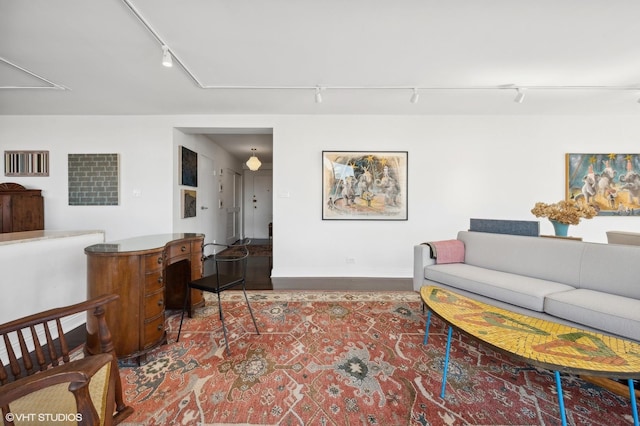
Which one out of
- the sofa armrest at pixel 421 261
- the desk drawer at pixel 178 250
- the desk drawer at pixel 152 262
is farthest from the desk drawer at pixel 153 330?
the sofa armrest at pixel 421 261

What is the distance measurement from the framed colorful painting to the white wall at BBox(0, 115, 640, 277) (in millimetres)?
147

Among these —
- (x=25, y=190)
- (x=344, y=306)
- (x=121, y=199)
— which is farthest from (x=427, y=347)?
(x=25, y=190)

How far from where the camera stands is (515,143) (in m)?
3.91

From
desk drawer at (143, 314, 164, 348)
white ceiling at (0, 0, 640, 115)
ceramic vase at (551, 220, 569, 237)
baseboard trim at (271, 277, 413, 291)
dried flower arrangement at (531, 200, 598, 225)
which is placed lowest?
baseboard trim at (271, 277, 413, 291)

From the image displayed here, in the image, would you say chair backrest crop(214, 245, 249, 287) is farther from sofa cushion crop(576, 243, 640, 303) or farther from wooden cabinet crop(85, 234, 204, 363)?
sofa cushion crop(576, 243, 640, 303)

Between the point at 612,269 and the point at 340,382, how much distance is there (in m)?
2.33

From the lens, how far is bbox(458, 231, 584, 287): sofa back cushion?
216 centimetres

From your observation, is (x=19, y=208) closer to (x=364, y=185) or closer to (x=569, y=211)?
(x=364, y=185)

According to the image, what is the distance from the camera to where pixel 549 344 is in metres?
1.22

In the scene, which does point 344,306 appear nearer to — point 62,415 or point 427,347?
point 427,347

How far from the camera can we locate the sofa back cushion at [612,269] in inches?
72.4

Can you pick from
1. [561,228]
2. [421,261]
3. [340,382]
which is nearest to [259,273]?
[421,261]

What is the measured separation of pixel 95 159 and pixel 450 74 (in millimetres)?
5160

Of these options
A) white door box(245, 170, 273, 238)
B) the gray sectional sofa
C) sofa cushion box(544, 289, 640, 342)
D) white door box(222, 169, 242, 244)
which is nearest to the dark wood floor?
white door box(222, 169, 242, 244)
